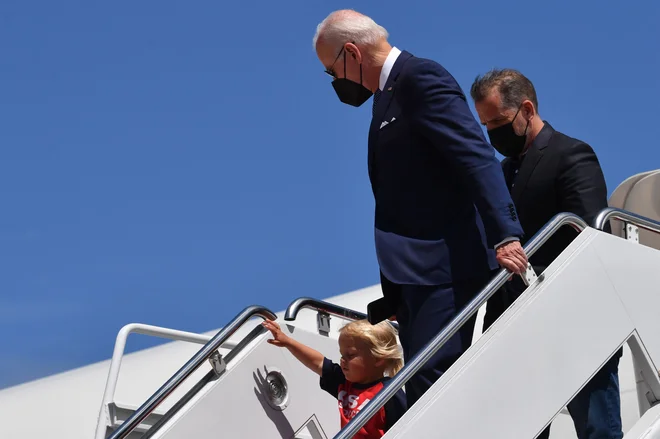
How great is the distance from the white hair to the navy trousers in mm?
960

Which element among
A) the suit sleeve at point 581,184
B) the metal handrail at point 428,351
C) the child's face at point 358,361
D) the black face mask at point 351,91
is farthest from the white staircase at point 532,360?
the black face mask at point 351,91

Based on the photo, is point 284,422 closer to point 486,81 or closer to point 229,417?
point 229,417

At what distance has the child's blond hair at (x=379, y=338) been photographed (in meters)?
4.25

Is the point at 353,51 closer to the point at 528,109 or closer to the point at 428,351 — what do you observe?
the point at 528,109

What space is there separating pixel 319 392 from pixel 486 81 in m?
1.90

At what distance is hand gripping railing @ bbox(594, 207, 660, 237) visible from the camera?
3.88m

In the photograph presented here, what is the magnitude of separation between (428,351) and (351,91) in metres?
1.11

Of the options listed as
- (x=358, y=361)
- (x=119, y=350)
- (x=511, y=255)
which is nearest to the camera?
(x=511, y=255)

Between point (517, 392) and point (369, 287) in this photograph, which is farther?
point (369, 287)

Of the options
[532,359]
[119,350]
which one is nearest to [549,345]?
[532,359]

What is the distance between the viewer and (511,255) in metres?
3.45

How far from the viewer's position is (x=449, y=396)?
334cm

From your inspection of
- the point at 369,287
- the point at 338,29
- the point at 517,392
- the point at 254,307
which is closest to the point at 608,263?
the point at 517,392

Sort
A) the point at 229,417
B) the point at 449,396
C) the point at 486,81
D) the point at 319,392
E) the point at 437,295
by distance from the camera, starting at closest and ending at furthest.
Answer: the point at 449,396 → the point at 437,295 → the point at 486,81 → the point at 229,417 → the point at 319,392
